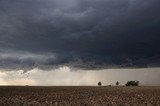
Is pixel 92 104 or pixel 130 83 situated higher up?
pixel 130 83

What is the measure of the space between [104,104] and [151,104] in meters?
6.52

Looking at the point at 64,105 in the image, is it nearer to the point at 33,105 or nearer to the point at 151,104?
the point at 33,105

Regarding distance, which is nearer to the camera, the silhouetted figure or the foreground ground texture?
the foreground ground texture

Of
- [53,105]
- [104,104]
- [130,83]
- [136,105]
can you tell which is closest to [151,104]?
[136,105]

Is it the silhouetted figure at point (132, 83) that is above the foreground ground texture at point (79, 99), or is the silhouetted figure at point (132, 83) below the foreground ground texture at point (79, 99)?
above

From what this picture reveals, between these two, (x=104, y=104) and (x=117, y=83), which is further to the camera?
(x=117, y=83)

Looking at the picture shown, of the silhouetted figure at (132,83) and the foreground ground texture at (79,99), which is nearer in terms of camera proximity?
the foreground ground texture at (79,99)

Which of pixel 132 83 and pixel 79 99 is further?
pixel 132 83

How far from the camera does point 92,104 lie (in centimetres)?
4253

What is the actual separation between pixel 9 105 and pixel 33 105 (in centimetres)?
310

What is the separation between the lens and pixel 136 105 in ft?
137

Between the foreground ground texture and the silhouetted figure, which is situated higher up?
the silhouetted figure

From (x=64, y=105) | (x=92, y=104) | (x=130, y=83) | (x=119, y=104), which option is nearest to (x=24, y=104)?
(x=64, y=105)

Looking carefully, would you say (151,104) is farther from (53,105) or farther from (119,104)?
(53,105)
